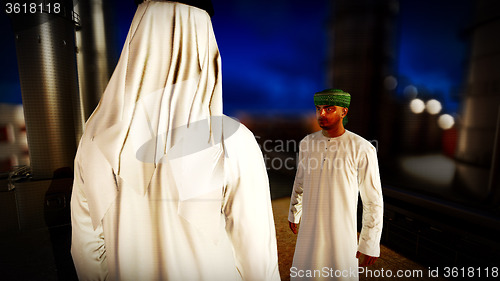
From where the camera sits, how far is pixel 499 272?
188 centimetres

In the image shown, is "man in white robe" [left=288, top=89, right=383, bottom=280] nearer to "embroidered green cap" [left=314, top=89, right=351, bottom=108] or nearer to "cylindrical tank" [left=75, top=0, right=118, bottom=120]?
"embroidered green cap" [left=314, top=89, right=351, bottom=108]

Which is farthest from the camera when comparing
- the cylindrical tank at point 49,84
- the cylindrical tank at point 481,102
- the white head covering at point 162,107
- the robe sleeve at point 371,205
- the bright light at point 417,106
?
the bright light at point 417,106

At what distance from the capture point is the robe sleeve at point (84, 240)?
2.70 feet

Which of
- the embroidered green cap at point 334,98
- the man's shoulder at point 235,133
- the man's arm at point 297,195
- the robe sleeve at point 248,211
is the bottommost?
the man's arm at point 297,195

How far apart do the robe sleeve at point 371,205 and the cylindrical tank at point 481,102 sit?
4655 mm

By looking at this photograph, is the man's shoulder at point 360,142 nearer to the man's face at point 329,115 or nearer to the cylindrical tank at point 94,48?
the man's face at point 329,115

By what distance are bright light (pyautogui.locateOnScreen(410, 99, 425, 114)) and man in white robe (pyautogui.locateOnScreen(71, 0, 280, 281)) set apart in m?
5.79

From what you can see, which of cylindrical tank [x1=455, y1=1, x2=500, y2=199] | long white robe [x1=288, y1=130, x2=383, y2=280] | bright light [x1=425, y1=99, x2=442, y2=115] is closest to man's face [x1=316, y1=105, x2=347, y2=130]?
long white robe [x1=288, y1=130, x2=383, y2=280]

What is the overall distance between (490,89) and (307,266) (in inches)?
227

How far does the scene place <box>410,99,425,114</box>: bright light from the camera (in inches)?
193

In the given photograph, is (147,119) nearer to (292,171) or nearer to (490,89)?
(292,171)

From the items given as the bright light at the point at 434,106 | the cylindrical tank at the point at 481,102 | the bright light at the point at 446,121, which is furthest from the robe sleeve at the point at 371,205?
the cylindrical tank at the point at 481,102

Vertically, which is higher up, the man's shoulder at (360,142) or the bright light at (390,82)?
the bright light at (390,82)

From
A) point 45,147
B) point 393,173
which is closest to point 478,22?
point 393,173
